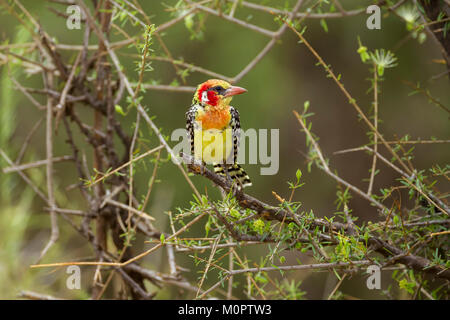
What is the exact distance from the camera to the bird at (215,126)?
1.85 metres

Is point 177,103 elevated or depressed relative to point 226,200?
elevated

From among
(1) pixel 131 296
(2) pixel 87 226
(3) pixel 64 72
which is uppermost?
(3) pixel 64 72

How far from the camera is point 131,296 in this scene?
216 centimetres

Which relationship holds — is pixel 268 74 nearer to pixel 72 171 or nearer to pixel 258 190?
pixel 258 190

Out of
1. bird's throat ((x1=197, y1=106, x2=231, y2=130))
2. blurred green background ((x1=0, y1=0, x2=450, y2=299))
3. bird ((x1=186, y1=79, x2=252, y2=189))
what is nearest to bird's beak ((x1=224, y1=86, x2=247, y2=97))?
bird ((x1=186, y1=79, x2=252, y2=189))

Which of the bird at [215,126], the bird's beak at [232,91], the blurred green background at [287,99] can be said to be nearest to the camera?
the bird's beak at [232,91]

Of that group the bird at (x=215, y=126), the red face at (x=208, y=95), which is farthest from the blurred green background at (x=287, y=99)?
the red face at (x=208, y=95)

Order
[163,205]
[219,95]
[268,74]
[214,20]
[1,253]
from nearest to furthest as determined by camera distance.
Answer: [219,95]
[163,205]
[1,253]
[214,20]
[268,74]

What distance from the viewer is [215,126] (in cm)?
193

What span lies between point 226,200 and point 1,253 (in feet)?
5.29

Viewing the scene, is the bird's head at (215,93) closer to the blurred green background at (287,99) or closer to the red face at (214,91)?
the red face at (214,91)

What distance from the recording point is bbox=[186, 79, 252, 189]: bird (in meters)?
1.85

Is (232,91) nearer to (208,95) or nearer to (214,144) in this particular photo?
(208,95)
